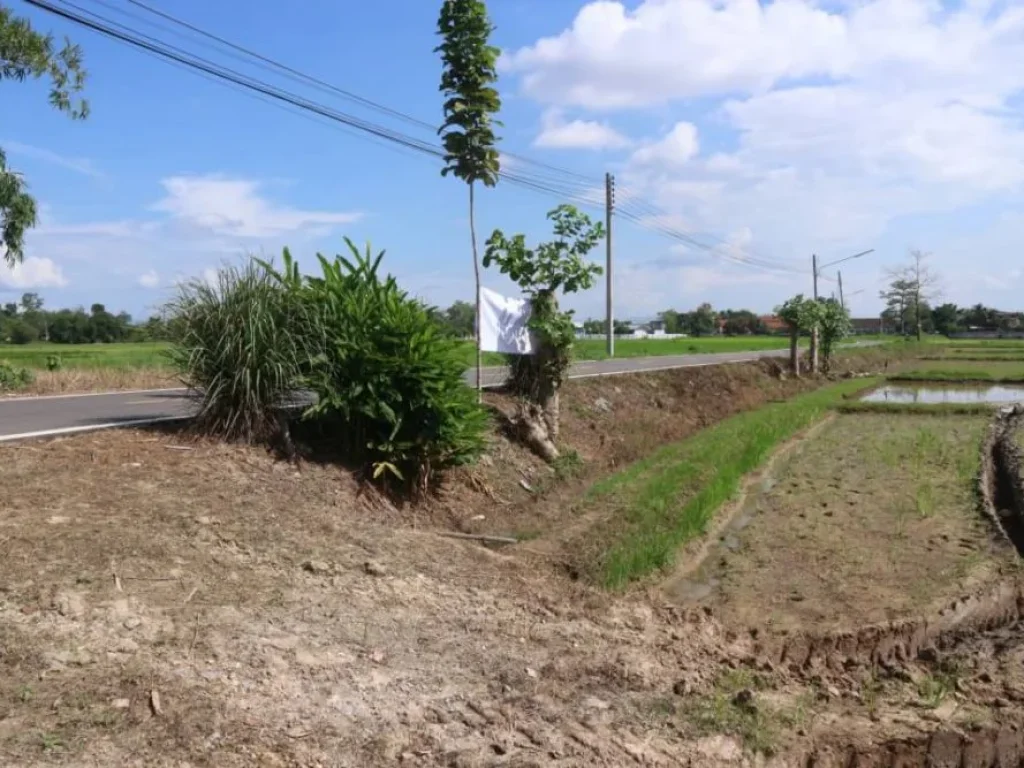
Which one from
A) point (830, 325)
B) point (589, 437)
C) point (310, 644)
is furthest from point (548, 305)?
point (830, 325)

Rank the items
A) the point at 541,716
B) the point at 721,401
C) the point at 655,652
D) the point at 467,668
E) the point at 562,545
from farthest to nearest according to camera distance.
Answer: the point at 721,401 → the point at 562,545 → the point at 655,652 → the point at 467,668 → the point at 541,716

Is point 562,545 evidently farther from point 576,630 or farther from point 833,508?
point 833,508

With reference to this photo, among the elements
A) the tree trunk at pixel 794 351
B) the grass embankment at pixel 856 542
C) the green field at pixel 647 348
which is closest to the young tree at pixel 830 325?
the tree trunk at pixel 794 351

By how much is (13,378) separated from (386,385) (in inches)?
461

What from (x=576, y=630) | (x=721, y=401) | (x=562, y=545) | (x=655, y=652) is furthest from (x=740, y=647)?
(x=721, y=401)

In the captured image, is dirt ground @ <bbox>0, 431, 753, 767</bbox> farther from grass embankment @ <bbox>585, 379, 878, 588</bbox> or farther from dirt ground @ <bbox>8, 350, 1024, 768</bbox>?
grass embankment @ <bbox>585, 379, 878, 588</bbox>

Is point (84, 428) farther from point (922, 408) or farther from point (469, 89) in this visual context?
point (922, 408)

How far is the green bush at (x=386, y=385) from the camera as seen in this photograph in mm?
9766

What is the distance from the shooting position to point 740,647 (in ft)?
21.9

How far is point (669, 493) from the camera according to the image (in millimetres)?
11852

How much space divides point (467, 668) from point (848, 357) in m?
47.7

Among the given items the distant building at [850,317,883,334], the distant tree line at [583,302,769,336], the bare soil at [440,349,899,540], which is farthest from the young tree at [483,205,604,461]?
the distant building at [850,317,883,334]

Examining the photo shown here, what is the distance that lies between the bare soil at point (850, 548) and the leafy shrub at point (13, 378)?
14399 mm

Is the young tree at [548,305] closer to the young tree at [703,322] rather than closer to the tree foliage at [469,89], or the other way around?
the tree foliage at [469,89]
